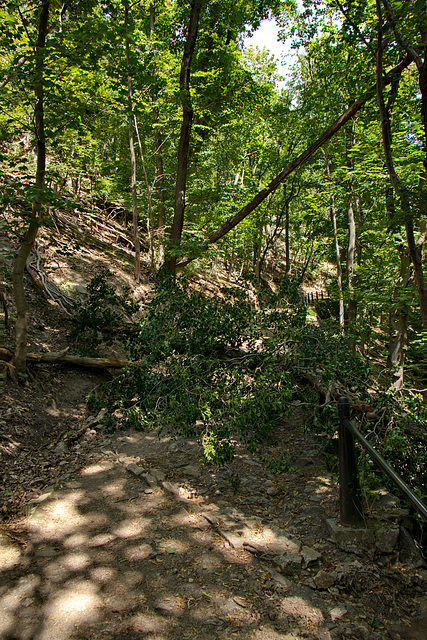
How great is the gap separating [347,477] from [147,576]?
5.58ft

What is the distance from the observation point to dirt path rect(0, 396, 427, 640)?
222cm

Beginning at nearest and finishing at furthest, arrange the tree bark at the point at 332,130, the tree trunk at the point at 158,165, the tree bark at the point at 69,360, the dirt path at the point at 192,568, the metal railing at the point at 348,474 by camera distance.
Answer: the dirt path at the point at 192,568
the metal railing at the point at 348,474
the tree bark at the point at 332,130
the tree bark at the point at 69,360
the tree trunk at the point at 158,165

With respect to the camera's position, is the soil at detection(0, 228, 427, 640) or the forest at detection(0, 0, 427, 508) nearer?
the soil at detection(0, 228, 427, 640)

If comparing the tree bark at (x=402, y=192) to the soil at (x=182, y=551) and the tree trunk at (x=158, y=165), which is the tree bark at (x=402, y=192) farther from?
the tree trunk at (x=158, y=165)

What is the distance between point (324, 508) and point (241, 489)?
0.89 m

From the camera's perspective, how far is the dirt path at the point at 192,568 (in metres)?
2.22

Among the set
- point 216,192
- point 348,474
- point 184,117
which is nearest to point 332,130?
point 184,117

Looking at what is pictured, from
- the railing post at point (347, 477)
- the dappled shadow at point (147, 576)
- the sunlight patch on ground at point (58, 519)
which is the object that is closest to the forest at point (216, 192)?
the railing post at point (347, 477)

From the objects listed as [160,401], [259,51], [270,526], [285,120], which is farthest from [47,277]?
[259,51]

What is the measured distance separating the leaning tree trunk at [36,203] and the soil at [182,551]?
2.49ft

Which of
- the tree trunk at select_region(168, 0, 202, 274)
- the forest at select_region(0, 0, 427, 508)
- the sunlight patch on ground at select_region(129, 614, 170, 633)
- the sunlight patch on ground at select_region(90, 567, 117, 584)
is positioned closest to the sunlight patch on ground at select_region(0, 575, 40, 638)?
the sunlight patch on ground at select_region(90, 567, 117, 584)

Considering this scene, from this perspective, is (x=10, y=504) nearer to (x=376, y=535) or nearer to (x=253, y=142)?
(x=376, y=535)

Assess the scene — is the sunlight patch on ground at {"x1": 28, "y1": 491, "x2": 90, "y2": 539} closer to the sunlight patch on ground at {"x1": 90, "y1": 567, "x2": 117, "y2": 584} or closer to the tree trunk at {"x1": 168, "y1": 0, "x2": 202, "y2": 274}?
the sunlight patch on ground at {"x1": 90, "y1": 567, "x2": 117, "y2": 584}

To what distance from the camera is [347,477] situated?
Result: 121 inches
